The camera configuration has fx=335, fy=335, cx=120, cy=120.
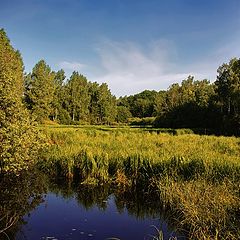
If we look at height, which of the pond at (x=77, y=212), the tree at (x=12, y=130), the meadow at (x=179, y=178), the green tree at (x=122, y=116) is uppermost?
the green tree at (x=122, y=116)

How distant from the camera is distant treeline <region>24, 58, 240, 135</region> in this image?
165ft

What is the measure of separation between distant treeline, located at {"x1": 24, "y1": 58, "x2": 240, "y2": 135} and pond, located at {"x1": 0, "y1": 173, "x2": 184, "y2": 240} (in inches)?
442

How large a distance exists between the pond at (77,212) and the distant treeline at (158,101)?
36.8ft

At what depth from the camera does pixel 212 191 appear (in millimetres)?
9734

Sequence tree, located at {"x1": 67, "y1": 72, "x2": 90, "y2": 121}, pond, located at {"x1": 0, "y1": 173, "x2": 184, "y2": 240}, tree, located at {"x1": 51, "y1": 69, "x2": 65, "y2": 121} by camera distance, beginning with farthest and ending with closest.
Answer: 1. tree, located at {"x1": 67, "y1": 72, "x2": 90, "y2": 121}
2. tree, located at {"x1": 51, "y1": 69, "x2": 65, "y2": 121}
3. pond, located at {"x1": 0, "y1": 173, "x2": 184, "y2": 240}

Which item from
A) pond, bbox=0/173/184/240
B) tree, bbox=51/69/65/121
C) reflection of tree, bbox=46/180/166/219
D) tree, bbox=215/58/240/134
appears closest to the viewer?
pond, bbox=0/173/184/240

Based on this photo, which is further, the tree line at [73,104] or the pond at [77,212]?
the tree line at [73,104]

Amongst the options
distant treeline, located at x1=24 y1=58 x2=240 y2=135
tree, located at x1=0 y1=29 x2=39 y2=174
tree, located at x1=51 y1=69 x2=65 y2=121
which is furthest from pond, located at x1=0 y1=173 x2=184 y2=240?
tree, located at x1=51 y1=69 x2=65 y2=121

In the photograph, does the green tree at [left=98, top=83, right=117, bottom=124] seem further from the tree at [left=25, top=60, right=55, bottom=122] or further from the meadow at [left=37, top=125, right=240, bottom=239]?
the meadow at [left=37, top=125, right=240, bottom=239]

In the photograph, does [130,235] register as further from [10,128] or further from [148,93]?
[148,93]

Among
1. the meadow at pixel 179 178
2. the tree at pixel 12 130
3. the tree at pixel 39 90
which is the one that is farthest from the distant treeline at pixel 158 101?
the tree at pixel 12 130

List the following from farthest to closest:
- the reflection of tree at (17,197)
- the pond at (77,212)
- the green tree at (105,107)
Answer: the green tree at (105,107), the reflection of tree at (17,197), the pond at (77,212)

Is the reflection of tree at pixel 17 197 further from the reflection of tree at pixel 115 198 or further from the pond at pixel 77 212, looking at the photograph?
the reflection of tree at pixel 115 198

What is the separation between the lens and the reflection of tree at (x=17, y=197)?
957 cm
